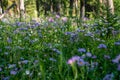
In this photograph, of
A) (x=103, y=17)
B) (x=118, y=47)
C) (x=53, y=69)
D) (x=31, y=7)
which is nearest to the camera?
(x=53, y=69)

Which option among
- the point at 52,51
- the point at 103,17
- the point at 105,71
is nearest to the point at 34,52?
the point at 52,51

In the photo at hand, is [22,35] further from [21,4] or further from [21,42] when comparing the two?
[21,4]

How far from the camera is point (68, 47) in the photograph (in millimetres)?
4711

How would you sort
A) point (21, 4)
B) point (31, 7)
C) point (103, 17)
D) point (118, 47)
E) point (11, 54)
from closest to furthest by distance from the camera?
1. point (118, 47)
2. point (11, 54)
3. point (103, 17)
4. point (21, 4)
5. point (31, 7)

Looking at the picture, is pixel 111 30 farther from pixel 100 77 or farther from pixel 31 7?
pixel 31 7

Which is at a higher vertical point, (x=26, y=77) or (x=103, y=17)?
(x=103, y=17)

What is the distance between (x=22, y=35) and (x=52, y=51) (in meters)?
1.82

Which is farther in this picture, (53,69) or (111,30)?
(111,30)

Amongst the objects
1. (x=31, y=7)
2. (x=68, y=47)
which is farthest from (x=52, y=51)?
(x=31, y=7)

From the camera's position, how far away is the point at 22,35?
20.2ft

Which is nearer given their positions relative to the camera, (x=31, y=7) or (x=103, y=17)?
(x=103, y=17)

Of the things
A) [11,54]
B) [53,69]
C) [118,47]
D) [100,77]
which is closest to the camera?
[100,77]

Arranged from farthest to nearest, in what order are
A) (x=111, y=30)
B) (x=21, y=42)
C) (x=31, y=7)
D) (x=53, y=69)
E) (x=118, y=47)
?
(x=31, y=7), (x=111, y=30), (x=21, y=42), (x=118, y=47), (x=53, y=69)

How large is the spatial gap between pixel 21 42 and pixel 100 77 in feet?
8.90
